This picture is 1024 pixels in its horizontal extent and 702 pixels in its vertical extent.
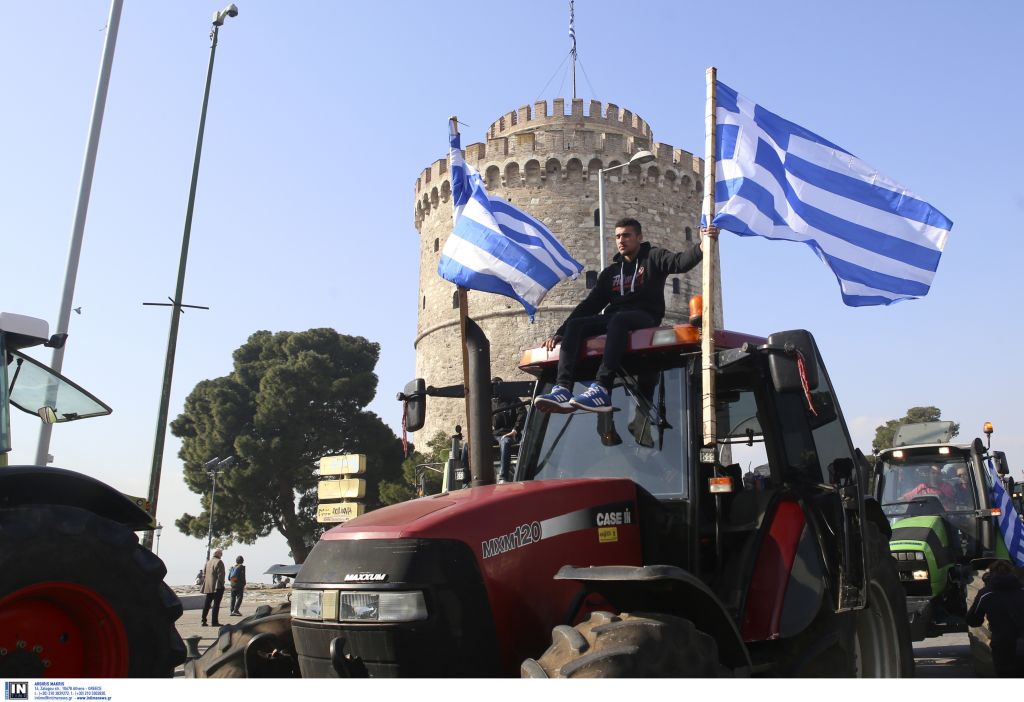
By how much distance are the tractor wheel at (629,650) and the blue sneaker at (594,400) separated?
1184 millimetres

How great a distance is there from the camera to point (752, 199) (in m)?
5.26

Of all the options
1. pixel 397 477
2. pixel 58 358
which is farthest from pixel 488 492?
pixel 397 477

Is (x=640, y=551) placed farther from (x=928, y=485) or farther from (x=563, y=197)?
(x=563, y=197)

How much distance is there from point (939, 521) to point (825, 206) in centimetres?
515

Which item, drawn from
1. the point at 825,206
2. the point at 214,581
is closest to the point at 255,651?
the point at 825,206

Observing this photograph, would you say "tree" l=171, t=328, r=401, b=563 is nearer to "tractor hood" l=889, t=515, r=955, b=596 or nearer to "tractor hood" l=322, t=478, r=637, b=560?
"tractor hood" l=889, t=515, r=955, b=596

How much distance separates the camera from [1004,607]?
6281 mm

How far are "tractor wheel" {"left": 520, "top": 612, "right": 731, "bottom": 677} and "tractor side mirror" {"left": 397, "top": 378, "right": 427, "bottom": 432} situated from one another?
2138 millimetres

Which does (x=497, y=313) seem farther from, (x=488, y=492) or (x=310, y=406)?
(x=488, y=492)

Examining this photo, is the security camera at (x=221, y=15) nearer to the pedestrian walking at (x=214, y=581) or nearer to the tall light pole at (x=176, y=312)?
the tall light pole at (x=176, y=312)

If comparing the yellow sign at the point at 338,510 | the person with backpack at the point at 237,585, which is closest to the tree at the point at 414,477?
the person with backpack at the point at 237,585

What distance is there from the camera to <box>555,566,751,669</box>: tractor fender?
11.2 ft

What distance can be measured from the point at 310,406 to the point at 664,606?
38845mm
